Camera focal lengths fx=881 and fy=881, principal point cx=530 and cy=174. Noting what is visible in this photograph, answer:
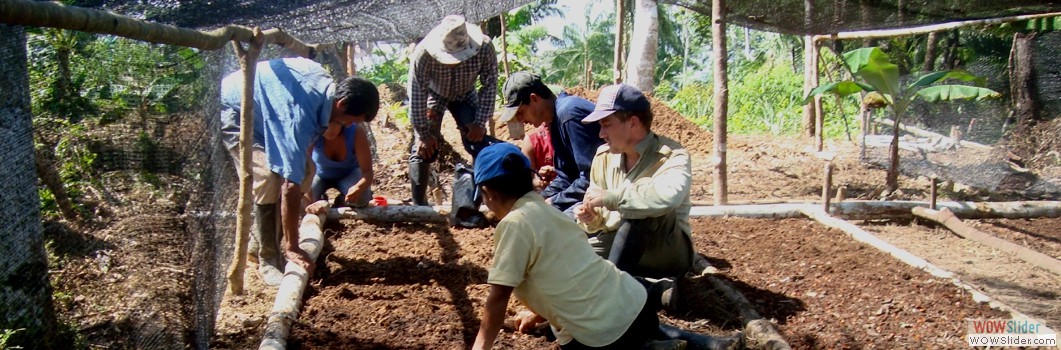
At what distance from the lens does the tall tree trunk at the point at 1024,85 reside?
9.07 m

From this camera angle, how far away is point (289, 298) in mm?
4508

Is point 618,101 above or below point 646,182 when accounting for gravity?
above

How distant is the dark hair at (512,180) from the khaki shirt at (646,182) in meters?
0.95

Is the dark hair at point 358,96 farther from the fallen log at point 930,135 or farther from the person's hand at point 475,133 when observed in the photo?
the fallen log at point 930,135

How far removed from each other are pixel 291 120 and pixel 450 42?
1.73 meters

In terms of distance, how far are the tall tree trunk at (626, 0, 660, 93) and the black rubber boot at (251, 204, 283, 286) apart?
1071 centimetres

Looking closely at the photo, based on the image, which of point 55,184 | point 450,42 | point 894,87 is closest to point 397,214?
point 450,42

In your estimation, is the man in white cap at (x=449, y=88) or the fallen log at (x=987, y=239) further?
the man in white cap at (x=449, y=88)

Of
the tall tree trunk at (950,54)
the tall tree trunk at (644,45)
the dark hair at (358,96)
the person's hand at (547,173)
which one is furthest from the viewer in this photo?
the tall tree trunk at (644,45)

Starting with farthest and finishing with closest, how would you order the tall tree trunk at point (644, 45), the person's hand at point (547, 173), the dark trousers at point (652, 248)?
the tall tree trunk at point (644, 45) → the person's hand at point (547, 173) → the dark trousers at point (652, 248)

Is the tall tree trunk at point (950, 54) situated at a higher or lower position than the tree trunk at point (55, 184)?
lower

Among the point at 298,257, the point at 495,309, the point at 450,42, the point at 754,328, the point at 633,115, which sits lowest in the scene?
the point at 754,328

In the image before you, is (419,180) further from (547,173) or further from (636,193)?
(636,193)

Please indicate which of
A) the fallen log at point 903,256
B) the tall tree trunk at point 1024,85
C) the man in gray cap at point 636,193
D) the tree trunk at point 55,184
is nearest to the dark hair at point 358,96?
the man in gray cap at point 636,193
